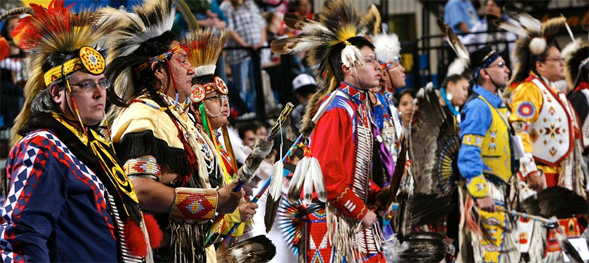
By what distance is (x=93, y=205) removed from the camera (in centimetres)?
305

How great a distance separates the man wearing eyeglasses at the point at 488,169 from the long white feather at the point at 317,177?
208 centimetres

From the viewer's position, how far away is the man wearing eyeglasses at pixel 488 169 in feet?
20.1

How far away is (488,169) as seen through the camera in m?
6.28

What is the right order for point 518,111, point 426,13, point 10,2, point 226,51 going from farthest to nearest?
1. point 426,13
2. point 226,51
3. point 10,2
4. point 518,111

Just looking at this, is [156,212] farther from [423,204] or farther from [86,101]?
[423,204]

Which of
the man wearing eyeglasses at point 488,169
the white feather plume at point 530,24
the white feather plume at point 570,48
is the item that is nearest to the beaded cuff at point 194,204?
the man wearing eyeglasses at point 488,169

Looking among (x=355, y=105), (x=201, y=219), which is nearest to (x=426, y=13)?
(x=355, y=105)

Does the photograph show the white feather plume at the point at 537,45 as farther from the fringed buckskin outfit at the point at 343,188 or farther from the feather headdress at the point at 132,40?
the feather headdress at the point at 132,40

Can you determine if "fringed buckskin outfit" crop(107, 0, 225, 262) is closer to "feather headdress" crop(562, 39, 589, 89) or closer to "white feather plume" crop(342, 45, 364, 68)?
"white feather plume" crop(342, 45, 364, 68)

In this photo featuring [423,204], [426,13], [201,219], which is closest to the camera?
[201,219]

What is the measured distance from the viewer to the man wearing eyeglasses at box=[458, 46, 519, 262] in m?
6.12

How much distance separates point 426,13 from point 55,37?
8275 mm

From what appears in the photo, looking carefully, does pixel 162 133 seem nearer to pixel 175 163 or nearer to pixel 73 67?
pixel 175 163

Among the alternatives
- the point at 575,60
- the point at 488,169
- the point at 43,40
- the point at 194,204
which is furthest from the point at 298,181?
the point at 575,60
